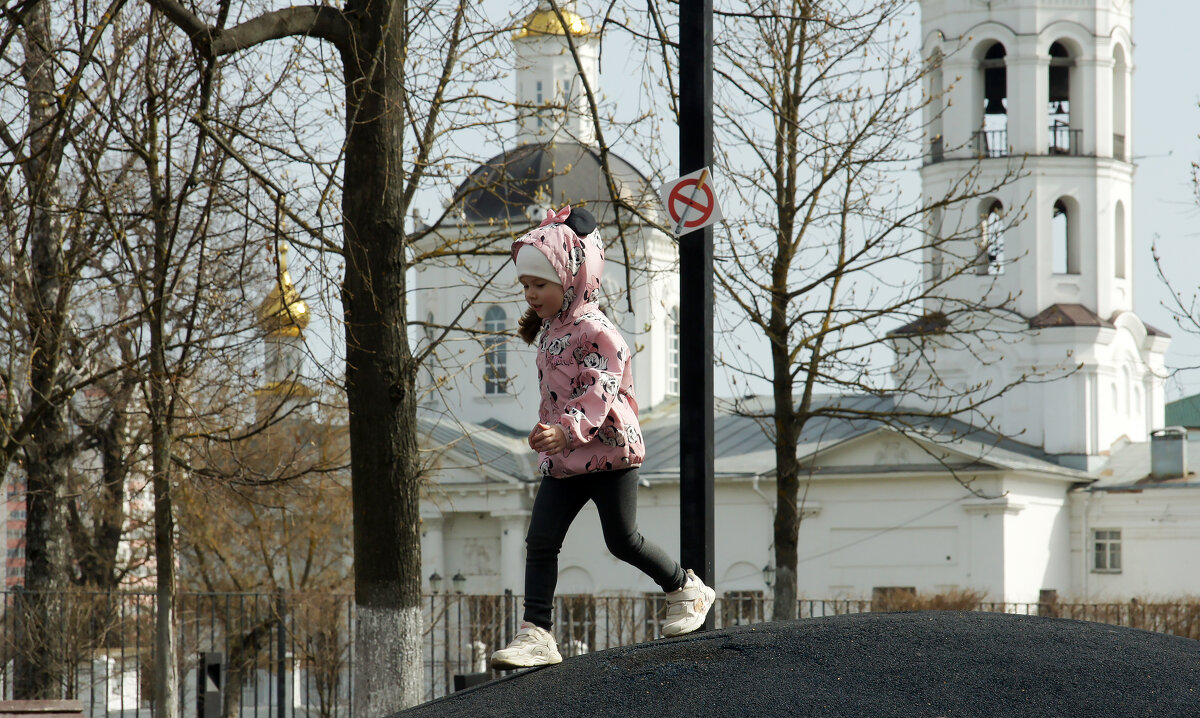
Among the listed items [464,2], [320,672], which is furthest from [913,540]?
[464,2]

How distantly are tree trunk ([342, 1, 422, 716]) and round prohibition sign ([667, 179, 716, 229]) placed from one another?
112 inches

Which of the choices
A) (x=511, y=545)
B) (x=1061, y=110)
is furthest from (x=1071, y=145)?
(x=511, y=545)

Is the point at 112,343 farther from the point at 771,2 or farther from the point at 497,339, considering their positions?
the point at 771,2

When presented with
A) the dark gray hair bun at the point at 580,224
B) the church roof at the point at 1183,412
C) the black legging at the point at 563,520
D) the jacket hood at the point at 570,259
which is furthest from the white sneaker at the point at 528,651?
the church roof at the point at 1183,412

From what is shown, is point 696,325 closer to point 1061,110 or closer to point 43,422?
point 43,422

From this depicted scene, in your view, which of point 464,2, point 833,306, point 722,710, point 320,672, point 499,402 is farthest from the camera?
point 499,402

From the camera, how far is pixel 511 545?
51.8 metres

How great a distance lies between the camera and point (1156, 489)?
49156 mm

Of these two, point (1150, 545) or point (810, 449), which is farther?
point (810, 449)

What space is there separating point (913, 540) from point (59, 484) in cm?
3567

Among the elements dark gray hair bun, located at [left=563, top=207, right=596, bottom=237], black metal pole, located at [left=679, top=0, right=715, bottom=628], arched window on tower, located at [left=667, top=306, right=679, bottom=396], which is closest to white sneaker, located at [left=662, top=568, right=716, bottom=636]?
black metal pole, located at [left=679, top=0, right=715, bottom=628]

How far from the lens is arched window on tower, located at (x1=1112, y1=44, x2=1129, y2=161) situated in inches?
1919

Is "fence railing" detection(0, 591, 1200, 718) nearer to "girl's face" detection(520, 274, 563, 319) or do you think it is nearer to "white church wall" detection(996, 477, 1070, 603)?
"girl's face" detection(520, 274, 563, 319)

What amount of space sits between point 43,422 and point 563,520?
1068 centimetres
